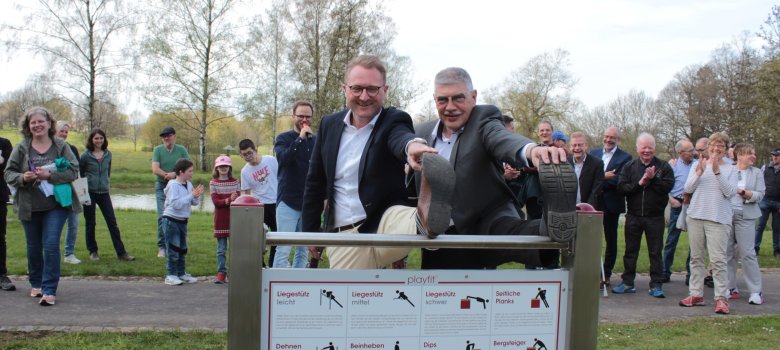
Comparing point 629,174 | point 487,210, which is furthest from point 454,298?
point 629,174

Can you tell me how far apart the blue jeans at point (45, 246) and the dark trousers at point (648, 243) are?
646 cm

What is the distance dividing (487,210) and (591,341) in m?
0.85

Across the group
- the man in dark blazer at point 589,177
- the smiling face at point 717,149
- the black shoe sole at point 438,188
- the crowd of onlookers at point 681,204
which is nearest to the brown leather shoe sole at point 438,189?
the black shoe sole at point 438,188

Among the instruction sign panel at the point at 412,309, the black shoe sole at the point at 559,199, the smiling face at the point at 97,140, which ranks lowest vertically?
the instruction sign panel at the point at 412,309

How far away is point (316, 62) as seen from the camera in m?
35.1

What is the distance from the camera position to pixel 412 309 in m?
2.43

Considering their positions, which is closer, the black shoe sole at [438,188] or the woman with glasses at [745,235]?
the black shoe sole at [438,188]

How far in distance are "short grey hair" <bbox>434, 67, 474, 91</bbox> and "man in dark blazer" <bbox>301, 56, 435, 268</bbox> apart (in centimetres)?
30

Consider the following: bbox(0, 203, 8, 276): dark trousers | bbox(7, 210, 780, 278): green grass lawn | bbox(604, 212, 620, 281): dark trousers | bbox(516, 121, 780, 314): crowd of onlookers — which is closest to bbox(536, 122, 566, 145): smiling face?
bbox(516, 121, 780, 314): crowd of onlookers

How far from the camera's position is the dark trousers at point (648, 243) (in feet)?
25.3

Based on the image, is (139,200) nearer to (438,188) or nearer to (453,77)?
(453,77)

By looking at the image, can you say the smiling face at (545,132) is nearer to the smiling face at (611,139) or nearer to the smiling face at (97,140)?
the smiling face at (611,139)

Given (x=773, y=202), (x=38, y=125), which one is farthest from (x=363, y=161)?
(x=773, y=202)

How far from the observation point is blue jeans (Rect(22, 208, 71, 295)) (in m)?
6.25
